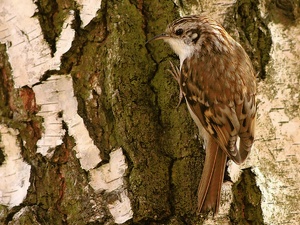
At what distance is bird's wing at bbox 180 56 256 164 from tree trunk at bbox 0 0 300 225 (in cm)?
10

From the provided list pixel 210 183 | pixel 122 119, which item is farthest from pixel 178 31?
pixel 210 183

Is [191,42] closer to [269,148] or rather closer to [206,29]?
[206,29]

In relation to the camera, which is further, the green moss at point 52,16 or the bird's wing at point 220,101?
the bird's wing at point 220,101

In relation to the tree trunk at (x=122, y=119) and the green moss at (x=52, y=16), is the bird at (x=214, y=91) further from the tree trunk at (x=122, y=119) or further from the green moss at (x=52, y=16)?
the green moss at (x=52, y=16)

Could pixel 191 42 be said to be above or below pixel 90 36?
below

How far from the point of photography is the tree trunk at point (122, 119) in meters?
1.36

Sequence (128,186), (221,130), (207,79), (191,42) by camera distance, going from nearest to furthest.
→ (128,186) < (221,130) < (207,79) < (191,42)

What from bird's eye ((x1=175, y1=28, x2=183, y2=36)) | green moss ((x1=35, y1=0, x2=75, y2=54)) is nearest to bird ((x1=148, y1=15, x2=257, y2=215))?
bird's eye ((x1=175, y1=28, x2=183, y2=36))

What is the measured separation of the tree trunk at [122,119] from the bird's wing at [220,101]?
0.34ft

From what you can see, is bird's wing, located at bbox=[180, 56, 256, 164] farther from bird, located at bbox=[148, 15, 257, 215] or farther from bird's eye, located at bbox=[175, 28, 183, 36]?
bird's eye, located at bbox=[175, 28, 183, 36]

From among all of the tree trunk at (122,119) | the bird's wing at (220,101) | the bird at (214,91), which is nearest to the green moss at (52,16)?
the tree trunk at (122,119)

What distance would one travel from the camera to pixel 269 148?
55.6 inches

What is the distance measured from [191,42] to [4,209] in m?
0.99

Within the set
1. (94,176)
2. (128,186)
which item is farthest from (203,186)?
(94,176)
